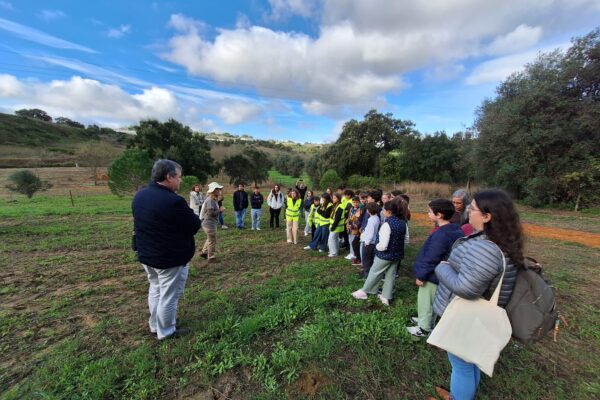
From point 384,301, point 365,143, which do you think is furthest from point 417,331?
point 365,143

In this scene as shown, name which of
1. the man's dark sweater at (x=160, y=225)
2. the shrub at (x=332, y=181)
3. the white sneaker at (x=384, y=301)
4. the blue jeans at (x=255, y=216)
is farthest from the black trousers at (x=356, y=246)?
the shrub at (x=332, y=181)

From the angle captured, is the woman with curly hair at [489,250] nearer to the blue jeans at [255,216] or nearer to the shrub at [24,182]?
the blue jeans at [255,216]

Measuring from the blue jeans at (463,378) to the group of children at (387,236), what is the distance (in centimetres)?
103

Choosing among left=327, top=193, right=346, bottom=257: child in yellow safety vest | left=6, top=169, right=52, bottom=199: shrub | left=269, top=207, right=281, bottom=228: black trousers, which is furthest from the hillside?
left=327, top=193, right=346, bottom=257: child in yellow safety vest

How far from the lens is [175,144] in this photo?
25531 mm

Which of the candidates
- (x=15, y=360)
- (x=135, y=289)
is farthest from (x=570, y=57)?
(x=15, y=360)

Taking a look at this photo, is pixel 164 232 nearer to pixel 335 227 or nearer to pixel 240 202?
pixel 335 227

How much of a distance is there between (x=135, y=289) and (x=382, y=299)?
418cm

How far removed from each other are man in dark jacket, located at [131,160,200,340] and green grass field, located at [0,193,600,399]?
70 cm

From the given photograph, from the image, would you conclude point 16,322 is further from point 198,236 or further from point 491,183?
point 491,183

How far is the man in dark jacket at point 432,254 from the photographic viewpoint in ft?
9.57

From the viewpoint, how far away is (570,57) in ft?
47.0

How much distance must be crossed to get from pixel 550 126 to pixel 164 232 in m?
19.3

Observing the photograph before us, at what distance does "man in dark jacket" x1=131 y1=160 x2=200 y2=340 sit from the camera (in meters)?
2.79
